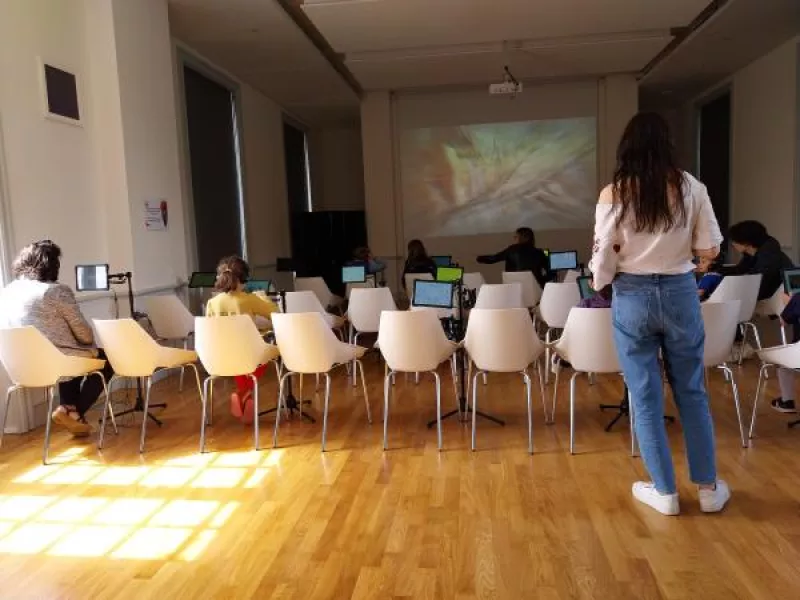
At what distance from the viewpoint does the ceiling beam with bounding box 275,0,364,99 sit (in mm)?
7027

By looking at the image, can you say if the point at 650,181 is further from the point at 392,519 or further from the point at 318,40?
the point at 318,40

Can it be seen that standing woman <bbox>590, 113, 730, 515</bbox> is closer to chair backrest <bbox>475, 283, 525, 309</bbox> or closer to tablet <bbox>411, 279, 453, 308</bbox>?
tablet <bbox>411, 279, 453, 308</bbox>

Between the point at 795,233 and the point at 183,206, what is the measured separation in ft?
24.3

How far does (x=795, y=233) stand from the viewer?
8.53m

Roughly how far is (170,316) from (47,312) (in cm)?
166

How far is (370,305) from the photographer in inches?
231

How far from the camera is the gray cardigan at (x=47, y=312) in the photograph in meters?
4.12

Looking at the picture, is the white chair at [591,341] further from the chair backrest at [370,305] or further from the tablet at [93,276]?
the tablet at [93,276]

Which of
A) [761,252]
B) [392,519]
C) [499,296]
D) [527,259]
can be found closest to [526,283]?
[527,259]

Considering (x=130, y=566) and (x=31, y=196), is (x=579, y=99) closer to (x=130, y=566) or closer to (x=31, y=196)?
(x=31, y=196)

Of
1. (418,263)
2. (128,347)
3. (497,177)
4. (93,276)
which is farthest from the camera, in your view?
(497,177)

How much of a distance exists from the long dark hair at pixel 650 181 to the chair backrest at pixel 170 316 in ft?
13.4

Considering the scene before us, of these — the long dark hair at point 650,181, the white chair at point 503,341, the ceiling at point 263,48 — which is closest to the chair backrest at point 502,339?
the white chair at point 503,341

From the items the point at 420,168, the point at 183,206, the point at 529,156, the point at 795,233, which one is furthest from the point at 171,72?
the point at 795,233
